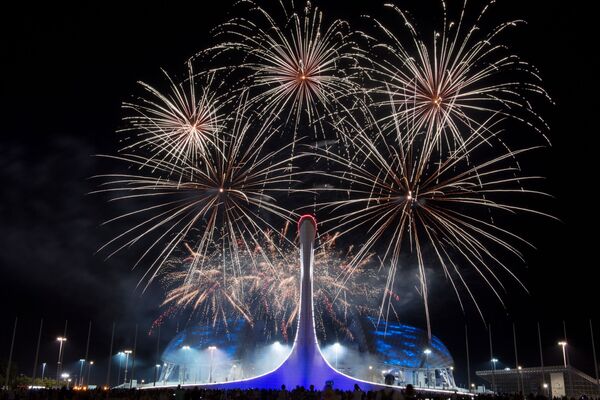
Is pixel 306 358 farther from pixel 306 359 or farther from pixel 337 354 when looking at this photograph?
pixel 337 354

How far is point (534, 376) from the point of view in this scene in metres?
68.8

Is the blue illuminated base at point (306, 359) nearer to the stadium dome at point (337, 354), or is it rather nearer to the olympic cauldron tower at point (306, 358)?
the olympic cauldron tower at point (306, 358)

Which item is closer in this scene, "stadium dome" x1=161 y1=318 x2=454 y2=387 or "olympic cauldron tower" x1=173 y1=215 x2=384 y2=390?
"olympic cauldron tower" x1=173 y1=215 x2=384 y2=390

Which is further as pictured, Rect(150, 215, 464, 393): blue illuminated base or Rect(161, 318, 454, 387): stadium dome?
Rect(161, 318, 454, 387): stadium dome

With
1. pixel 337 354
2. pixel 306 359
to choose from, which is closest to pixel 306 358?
pixel 306 359

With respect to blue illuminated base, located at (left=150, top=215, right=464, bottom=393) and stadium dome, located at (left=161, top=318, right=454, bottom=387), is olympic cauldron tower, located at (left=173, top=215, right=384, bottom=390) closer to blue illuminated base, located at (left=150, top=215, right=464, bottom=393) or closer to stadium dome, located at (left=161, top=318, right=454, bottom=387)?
blue illuminated base, located at (left=150, top=215, right=464, bottom=393)

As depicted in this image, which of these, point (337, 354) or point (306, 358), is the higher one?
point (337, 354)

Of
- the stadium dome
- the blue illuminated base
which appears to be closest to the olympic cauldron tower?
the blue illuminated base

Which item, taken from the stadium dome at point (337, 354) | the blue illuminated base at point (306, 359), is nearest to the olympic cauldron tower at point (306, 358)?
the blue illuminated base at point (306, 359)

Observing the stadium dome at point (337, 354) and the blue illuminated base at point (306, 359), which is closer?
the blue illuminated base at point (306, 359)

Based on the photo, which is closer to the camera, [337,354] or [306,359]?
[306,359]

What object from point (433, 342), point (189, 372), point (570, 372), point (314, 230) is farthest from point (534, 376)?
point (189, 372)

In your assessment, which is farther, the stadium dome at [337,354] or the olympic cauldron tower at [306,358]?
the stadium dome at [337,354]

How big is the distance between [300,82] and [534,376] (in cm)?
5877
